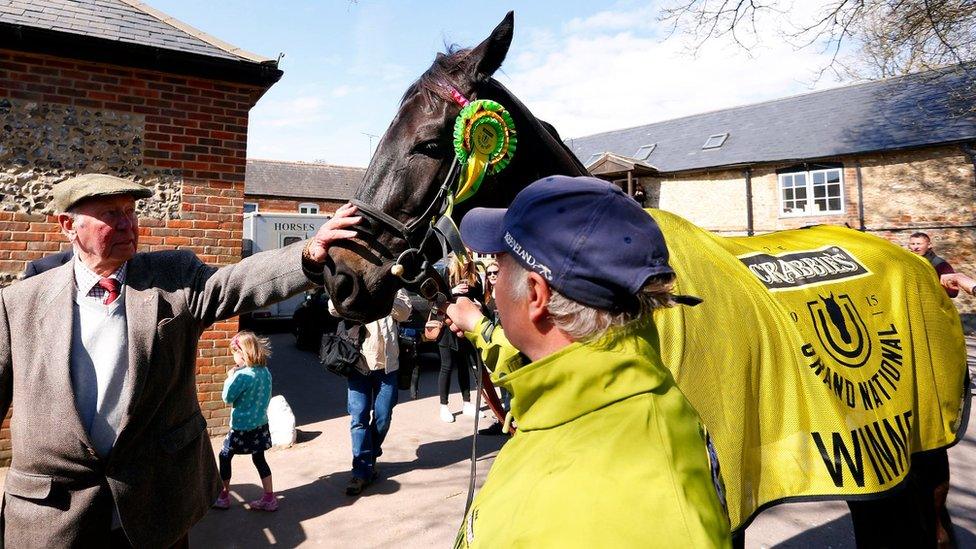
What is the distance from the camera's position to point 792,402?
1.99 meters

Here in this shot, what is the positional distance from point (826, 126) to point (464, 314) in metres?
20.7

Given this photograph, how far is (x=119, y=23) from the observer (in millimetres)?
5527

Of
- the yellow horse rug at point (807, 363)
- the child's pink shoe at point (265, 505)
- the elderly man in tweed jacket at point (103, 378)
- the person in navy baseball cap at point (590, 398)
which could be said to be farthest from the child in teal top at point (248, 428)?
the person in navy baseball cap at point (590, 398)

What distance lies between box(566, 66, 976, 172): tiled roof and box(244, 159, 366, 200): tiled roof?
50.6 feet

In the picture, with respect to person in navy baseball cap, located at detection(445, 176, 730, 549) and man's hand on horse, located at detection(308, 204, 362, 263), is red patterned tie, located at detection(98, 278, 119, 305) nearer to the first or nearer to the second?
man's hand on horse, located at detection(308, 204, 362, 263)

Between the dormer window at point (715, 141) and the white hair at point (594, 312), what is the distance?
2165 cm

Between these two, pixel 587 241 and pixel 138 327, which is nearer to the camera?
pixel 587 241

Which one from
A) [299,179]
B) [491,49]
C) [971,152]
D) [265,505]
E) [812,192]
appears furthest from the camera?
[299,179]

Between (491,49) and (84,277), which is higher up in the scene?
(491,49)

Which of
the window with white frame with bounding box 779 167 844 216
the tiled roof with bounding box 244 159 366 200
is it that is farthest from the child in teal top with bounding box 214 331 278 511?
the tiled roof with bounding box 244 159 366 200

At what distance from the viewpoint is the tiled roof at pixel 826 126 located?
50.4ft

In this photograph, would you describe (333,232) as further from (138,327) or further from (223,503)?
(223,503)

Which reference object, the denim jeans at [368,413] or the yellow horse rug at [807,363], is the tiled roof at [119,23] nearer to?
the denim jeans at [368,413]

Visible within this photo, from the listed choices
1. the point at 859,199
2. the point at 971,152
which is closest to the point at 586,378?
the point at 971,152
